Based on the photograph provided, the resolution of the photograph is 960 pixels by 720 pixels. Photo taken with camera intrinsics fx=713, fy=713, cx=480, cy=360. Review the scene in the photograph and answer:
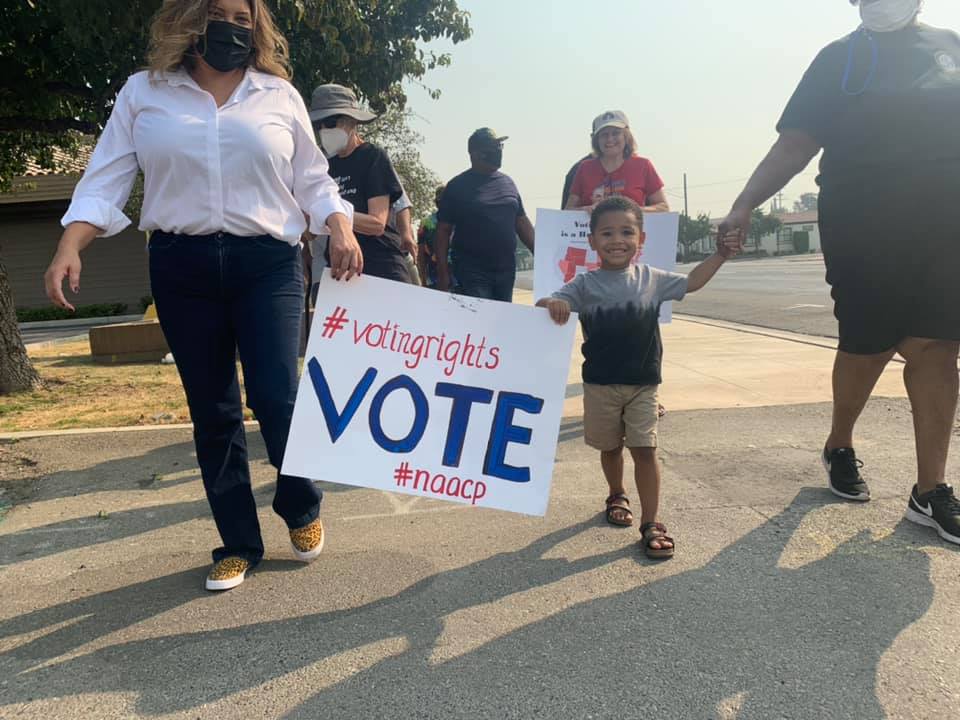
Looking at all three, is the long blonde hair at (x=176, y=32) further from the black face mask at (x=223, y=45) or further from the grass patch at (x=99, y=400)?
the grass patch at (x=99, y=400)

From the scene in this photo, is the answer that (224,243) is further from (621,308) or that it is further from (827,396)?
(827,396)

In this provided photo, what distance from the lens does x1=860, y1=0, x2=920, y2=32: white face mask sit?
2705 mm

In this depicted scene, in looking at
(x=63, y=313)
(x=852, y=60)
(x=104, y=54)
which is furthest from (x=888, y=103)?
(x=63, y=313)

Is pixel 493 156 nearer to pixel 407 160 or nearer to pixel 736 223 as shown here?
pixel 736 223

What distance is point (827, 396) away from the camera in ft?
17.2

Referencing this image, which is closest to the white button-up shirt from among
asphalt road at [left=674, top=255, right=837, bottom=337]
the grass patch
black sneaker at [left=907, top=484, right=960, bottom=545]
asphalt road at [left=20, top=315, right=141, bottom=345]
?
black sneaker at [left=907, top=484, right=960, bottom=545]

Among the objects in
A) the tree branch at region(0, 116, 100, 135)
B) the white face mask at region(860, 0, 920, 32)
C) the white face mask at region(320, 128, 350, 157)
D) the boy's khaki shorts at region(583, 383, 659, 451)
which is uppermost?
the tree branch at region(0, 116, 100, 135)

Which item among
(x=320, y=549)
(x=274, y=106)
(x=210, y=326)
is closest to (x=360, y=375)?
(x=210, y=326)

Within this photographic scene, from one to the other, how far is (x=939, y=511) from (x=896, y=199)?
1207mm

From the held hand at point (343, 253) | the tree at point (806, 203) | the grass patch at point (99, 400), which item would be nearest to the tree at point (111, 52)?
the grass patch at point (99, 400)

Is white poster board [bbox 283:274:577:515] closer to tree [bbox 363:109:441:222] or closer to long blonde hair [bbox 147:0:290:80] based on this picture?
long blonde hair [bbox 147:0:290:80]

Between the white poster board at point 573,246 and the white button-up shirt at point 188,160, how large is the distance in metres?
2.40

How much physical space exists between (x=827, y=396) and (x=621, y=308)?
322 centimetres

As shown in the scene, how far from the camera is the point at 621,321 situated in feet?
9.06
